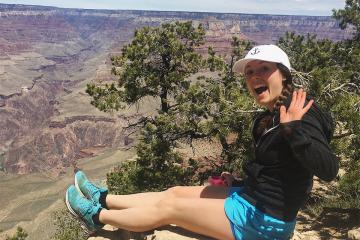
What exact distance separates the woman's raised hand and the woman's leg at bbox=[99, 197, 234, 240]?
1231 mm

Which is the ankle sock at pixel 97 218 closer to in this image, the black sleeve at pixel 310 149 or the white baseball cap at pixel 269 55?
Result: the white baseball cap at pixel 269 55

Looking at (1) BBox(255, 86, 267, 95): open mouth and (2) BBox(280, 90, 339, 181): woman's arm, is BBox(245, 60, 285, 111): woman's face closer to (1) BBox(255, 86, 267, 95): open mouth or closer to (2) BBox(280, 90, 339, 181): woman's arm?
(1) BBox(255, 86, 267, 95): open mouth

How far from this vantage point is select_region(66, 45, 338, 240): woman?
3.17 m

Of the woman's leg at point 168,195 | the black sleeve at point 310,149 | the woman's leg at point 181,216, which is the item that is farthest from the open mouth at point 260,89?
the woman's leg at point 168,195

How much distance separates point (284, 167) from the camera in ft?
11.7

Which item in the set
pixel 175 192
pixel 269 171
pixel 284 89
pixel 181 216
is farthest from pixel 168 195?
pixel 284 89

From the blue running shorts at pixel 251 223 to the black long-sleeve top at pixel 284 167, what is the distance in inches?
2.1

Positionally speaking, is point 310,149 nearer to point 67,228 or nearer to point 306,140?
point 306,140

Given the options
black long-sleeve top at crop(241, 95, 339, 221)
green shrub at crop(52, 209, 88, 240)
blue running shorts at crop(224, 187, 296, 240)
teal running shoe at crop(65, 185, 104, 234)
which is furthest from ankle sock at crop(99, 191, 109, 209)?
green shrub at crop(52, 209, 88, 240)

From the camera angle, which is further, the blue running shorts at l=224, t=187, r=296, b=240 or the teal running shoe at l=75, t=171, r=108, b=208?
the teal running shoe at l=75, t=171, r=108, b=208

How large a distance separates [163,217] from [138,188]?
11.3 meters

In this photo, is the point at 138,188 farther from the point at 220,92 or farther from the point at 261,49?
the point at 261,49

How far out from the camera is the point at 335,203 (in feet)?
27.0

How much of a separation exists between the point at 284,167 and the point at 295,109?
0.57 meters
